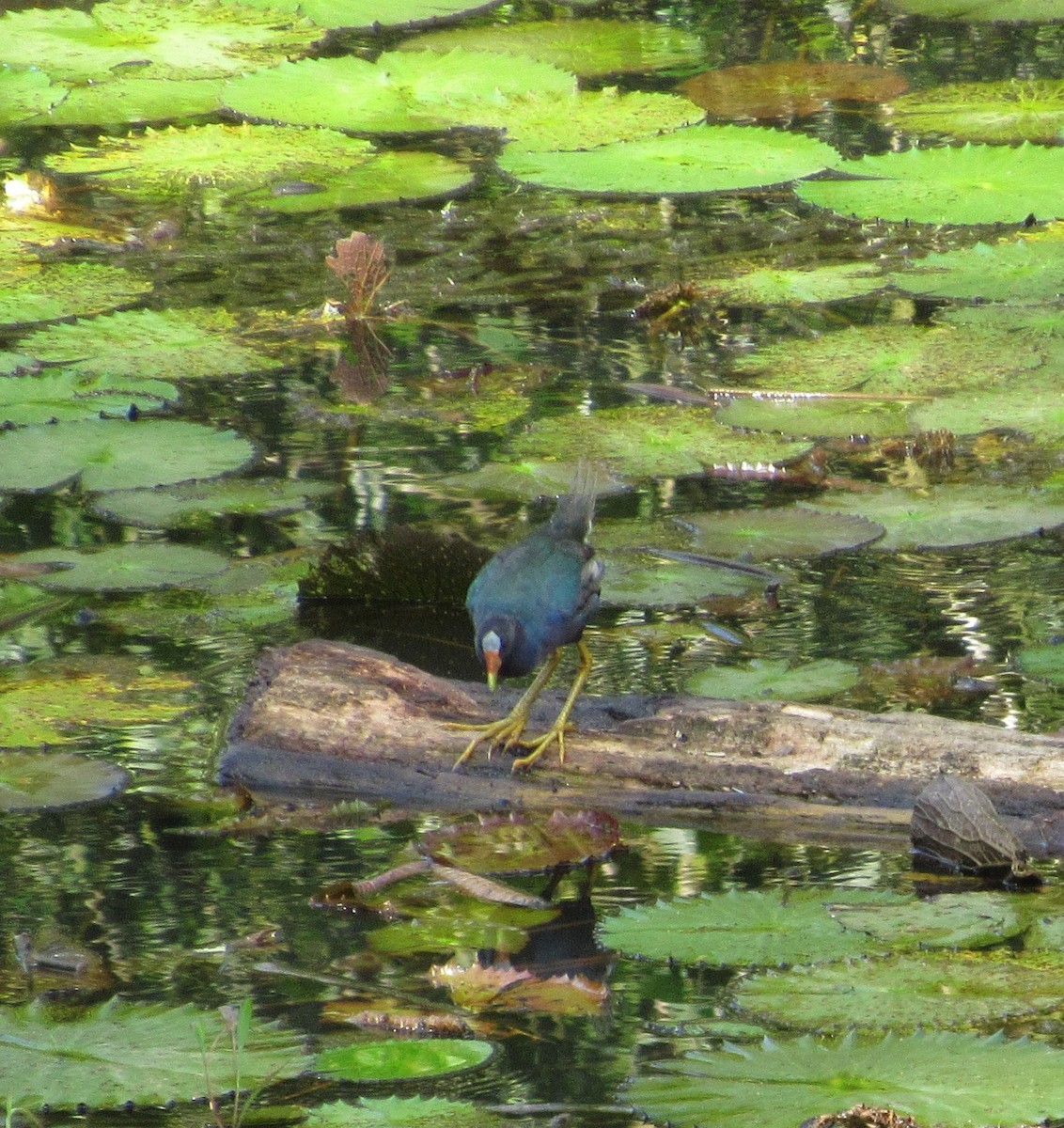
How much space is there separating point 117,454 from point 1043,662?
183 centimetres

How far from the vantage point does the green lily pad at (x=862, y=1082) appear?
5.71ft

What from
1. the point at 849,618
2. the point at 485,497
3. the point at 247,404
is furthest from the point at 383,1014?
the point at 247,404

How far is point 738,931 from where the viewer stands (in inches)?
85.6

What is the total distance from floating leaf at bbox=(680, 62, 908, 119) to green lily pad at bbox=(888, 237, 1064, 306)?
4.72 ft

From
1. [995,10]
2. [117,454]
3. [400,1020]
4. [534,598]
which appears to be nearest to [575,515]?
[534,598]

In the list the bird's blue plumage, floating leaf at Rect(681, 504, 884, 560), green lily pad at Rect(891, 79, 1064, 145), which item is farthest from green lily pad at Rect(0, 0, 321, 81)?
the bird's blue plumage

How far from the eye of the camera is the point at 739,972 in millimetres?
2096

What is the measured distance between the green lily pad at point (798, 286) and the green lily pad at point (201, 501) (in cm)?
129

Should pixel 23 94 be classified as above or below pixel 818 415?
above

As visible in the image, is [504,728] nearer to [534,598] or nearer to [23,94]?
[534,598]

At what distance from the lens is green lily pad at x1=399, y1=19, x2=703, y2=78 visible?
250 inches

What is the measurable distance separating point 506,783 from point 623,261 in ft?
8.52

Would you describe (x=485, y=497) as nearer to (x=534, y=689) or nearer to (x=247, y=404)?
(x=247, y=404)

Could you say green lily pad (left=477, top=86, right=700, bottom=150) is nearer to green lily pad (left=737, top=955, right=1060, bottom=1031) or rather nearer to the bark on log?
the bark on log
